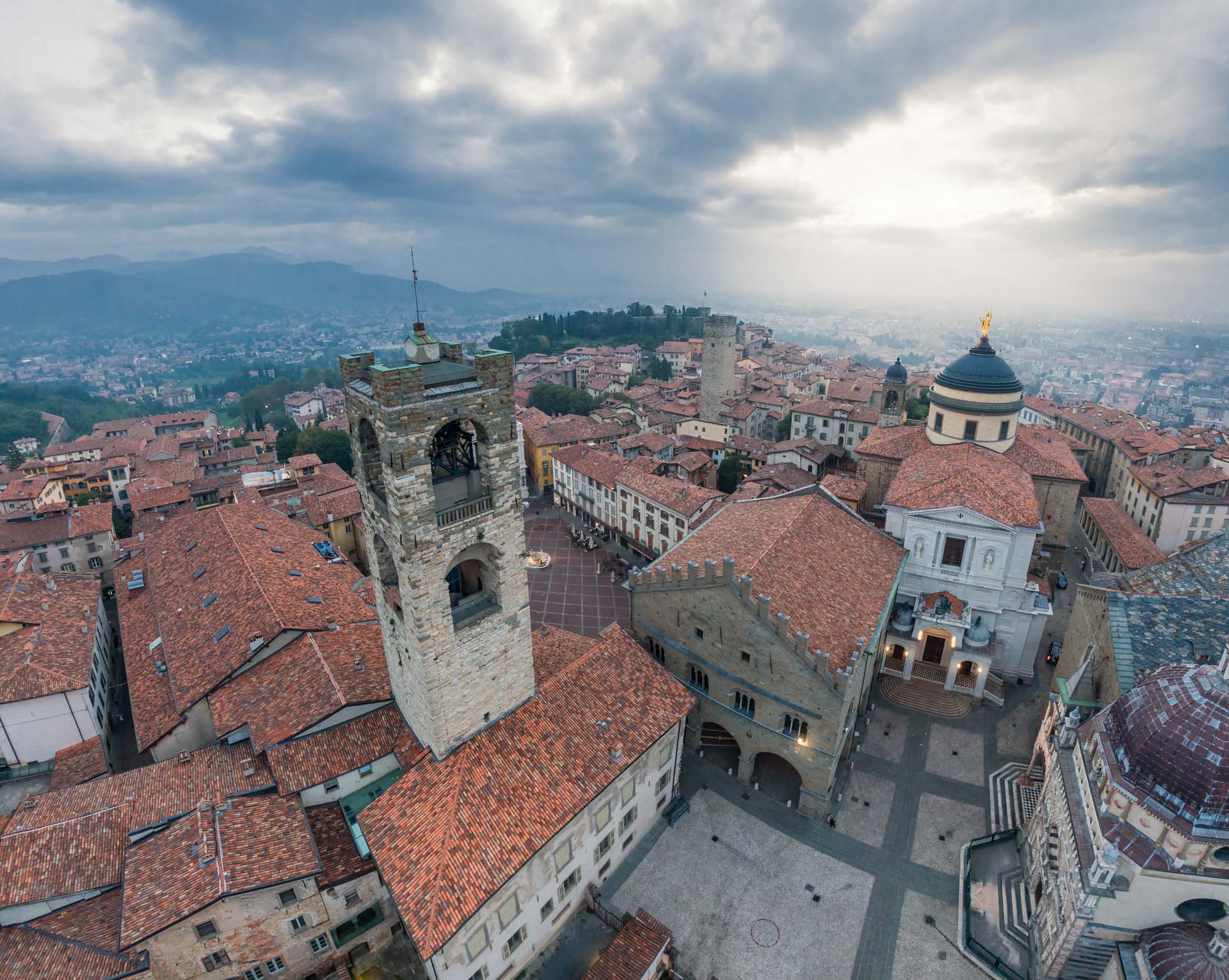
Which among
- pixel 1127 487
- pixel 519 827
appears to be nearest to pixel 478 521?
pixel 519 827

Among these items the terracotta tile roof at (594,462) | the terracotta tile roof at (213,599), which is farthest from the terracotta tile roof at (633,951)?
the terracotta tile roof at (594,462)

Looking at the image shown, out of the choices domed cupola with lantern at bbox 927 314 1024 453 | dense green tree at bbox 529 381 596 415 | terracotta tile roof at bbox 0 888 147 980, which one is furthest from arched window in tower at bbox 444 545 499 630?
dense green tree at bbox 529 381 596 415

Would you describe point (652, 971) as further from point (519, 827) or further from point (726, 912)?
point (519, 827)

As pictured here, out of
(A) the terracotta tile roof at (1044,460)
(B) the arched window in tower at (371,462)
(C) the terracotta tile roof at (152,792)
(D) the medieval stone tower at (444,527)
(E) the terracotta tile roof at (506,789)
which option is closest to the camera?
(D) the medieval stone tower at (444,527)

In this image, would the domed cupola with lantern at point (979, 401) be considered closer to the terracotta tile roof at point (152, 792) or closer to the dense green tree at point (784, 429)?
the dense green tree at point (784, 429)

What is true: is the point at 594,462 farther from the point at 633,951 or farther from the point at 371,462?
the point at 633,951

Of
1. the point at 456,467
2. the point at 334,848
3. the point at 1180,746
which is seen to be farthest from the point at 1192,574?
the point at 334,848

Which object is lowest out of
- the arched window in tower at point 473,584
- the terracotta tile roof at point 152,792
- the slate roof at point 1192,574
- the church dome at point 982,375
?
the terracotta tile roof at point 152,792
